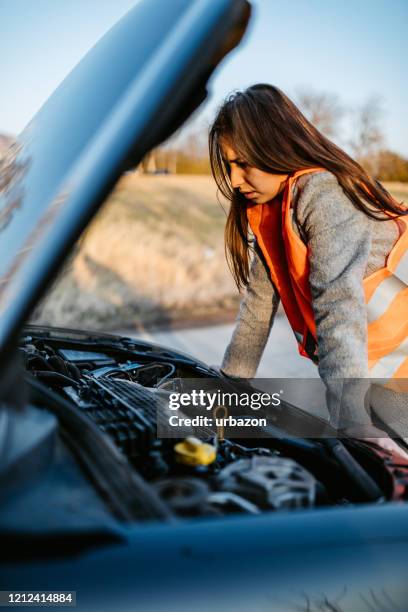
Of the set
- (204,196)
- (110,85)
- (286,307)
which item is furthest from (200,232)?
(110,85)

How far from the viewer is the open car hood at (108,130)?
1018mm

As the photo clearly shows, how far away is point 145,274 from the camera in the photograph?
9.15 m

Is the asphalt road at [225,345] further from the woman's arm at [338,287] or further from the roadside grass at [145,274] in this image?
the woman's arm at [338,287]

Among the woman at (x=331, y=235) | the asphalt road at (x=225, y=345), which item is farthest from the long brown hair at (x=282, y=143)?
the asphalt road at (x=225, y=345)

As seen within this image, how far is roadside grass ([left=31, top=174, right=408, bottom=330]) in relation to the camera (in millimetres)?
7496

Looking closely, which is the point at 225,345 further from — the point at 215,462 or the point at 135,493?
the point at 135,493

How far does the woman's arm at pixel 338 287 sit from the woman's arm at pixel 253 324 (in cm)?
51

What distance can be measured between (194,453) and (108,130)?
74 cm

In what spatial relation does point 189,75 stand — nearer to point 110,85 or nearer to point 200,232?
point 110,85

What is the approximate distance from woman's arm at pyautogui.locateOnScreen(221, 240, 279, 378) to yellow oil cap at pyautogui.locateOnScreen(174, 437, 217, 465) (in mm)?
915

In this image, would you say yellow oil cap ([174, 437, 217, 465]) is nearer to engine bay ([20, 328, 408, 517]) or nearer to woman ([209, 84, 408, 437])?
engine bay ([20, 328, 408, 517])

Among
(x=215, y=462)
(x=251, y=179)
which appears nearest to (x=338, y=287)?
(x=251, y=179)

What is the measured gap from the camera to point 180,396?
2.03 m

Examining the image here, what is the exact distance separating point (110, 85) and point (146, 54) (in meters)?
0.12
